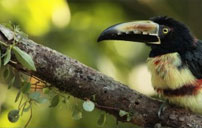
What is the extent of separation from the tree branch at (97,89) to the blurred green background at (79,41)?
0.21 meters

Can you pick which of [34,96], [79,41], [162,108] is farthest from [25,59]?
[79,41]

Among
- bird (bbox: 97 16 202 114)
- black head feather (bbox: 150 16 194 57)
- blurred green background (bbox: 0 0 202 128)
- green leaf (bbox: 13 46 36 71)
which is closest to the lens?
green leaf (bbox: 13 46 36 71)

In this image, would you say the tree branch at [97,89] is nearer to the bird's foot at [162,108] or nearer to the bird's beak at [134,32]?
the bird's foot at [162,108]

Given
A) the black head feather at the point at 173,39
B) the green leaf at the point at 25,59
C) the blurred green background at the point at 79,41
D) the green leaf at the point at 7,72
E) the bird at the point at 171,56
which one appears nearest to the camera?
the green leaf at the point at 25,59

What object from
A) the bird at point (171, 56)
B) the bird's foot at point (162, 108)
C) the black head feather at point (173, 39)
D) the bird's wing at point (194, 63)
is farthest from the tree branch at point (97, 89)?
Result: the black head feather at point (173, 39)

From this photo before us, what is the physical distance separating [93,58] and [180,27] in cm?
→ 94

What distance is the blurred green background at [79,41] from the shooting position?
3670 mm

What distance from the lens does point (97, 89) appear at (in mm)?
2752

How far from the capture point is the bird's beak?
302 cm

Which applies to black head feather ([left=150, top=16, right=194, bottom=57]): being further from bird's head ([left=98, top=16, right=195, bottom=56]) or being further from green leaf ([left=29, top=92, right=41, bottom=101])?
green leaf ([left=29, top=92, right=41, bottom=101])

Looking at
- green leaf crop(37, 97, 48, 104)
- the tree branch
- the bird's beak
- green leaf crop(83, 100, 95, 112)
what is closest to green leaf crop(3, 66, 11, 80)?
the tree branch

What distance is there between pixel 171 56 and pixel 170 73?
112mm

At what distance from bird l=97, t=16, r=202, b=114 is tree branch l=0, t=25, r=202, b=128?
15 centimetres

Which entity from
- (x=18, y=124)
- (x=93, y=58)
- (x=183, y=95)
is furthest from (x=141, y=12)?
(x=183, y=95)
